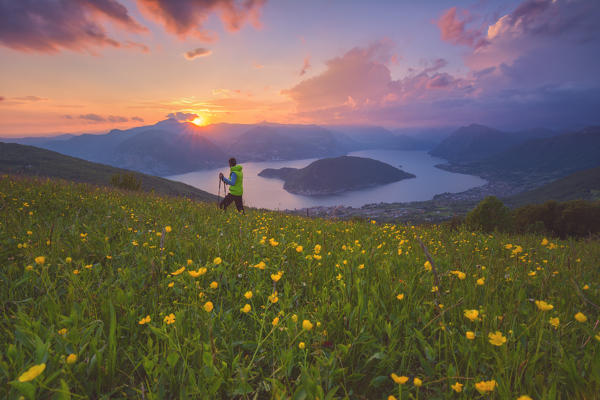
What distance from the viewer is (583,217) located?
121 ft

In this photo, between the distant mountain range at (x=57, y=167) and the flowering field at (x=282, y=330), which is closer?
the flowering field at (x=282, y=330)

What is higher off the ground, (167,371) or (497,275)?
(167,371)

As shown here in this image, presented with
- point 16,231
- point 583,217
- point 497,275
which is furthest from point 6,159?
point 583,217

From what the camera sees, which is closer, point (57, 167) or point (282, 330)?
point (282, 330)

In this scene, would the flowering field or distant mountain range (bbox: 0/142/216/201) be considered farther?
distant mountain range (bbox: 0/142/216/201)

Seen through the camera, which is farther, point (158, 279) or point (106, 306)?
point (158, 279)

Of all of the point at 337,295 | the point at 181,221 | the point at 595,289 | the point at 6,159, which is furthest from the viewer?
the point at 6,159

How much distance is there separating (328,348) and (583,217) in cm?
5358

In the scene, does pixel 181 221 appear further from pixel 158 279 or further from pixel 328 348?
pixel 328 348

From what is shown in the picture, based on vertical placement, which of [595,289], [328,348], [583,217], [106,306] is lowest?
[583,217]

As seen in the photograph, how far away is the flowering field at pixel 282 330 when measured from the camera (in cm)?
162

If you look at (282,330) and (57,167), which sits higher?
(57,167)

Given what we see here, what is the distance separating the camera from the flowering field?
162 centimetres

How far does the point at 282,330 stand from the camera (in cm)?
212
